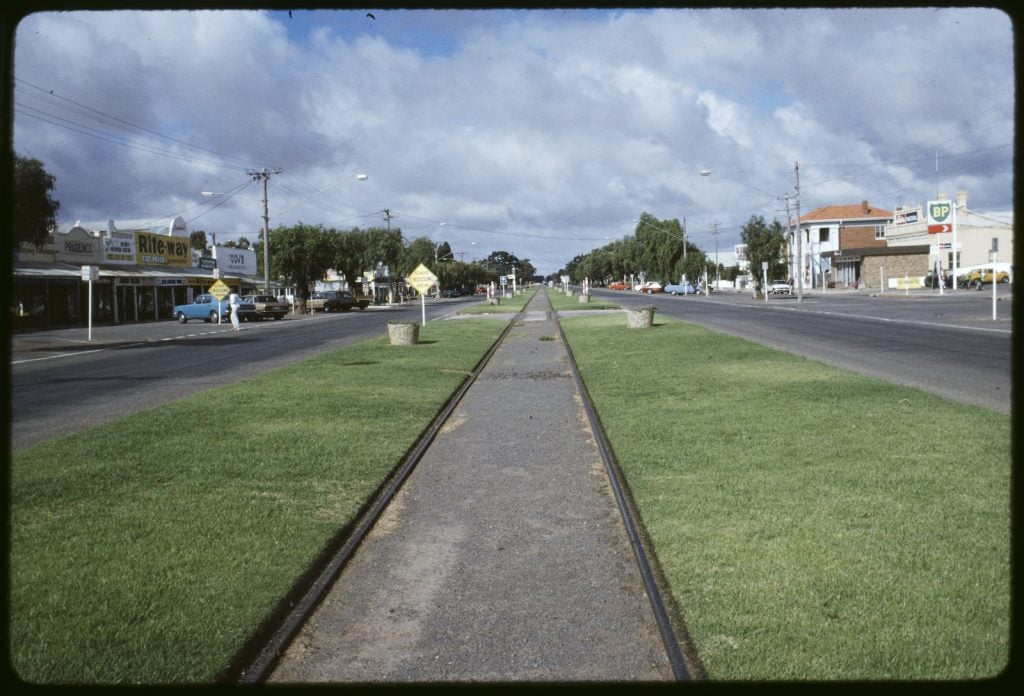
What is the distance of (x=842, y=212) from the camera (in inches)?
4245

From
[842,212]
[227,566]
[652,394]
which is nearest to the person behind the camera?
[227,566]

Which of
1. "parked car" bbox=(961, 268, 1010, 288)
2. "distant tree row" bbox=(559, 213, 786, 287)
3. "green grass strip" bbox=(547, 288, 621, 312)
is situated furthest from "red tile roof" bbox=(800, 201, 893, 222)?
"green grass strip" bbox=(547, 288, 621, 312)

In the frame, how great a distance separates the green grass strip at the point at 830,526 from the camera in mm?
4004

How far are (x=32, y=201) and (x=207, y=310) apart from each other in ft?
72.0

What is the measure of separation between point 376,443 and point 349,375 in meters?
7.30

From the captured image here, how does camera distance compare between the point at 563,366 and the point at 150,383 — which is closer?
the point at 150,383

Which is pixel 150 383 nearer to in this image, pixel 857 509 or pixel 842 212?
pixel 857 509

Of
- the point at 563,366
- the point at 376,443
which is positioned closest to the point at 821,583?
the point at 376,443

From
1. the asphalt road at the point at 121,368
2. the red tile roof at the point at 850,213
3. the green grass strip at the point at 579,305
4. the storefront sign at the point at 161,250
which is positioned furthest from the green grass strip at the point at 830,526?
the red tile roof at the point at 850,213

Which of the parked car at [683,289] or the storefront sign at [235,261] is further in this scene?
the parked car at [683,289]

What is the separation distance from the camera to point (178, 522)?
6.37 metres

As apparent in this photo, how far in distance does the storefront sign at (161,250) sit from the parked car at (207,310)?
10.7 m

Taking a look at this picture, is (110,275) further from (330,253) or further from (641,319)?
(641,319)

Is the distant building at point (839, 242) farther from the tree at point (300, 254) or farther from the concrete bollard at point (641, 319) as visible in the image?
the concrete bollard at point (641, 319)
